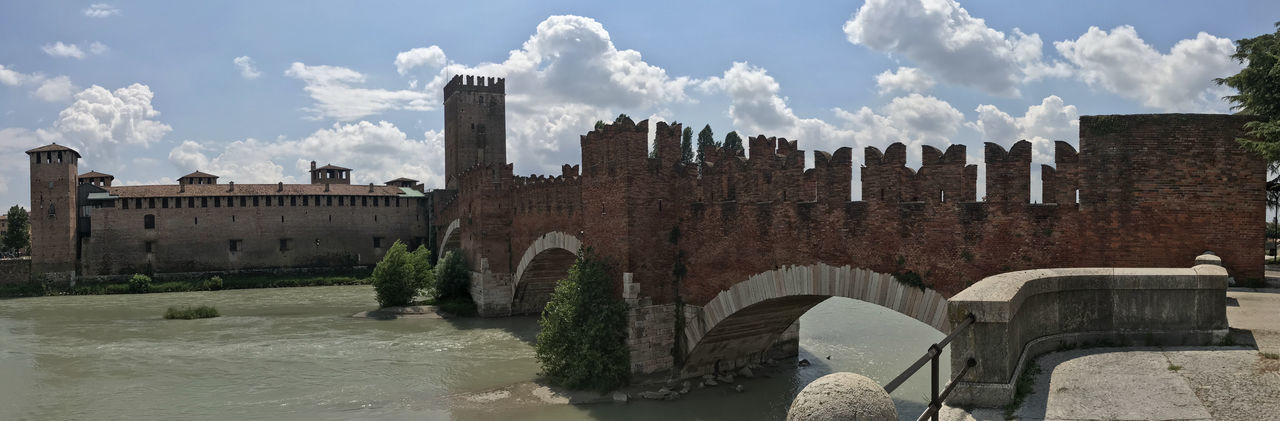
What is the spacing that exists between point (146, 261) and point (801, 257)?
168 feet

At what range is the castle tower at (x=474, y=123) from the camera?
61969mm

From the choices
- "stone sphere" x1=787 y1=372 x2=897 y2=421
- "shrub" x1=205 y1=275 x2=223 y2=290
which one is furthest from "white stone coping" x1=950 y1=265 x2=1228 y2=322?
"shrub" x1=205 y1=275 x2=223 y2=290

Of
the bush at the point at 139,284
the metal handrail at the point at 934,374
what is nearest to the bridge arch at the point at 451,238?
the bush at the point at 139,284

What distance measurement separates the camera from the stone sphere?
482cm

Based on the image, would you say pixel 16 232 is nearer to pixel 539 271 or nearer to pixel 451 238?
pixel 451 238

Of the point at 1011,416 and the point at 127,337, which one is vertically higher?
the point at 1011,416

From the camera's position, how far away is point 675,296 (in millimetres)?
17141

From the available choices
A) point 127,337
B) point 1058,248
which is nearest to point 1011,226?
point 1058,248

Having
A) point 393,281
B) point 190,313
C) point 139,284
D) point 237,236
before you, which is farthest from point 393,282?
point 237,236

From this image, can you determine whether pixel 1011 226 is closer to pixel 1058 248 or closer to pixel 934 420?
pixel 1058 248

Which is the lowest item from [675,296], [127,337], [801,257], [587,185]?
[127,337]

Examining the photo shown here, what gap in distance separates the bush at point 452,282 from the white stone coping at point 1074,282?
94.0ft

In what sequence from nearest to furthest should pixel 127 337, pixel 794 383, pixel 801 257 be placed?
pixel 801 257 → pixel 794 383 → pixel 127 337

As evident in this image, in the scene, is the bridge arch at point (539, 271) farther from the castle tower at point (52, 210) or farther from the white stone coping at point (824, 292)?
the castle tower at point (52, 210)
